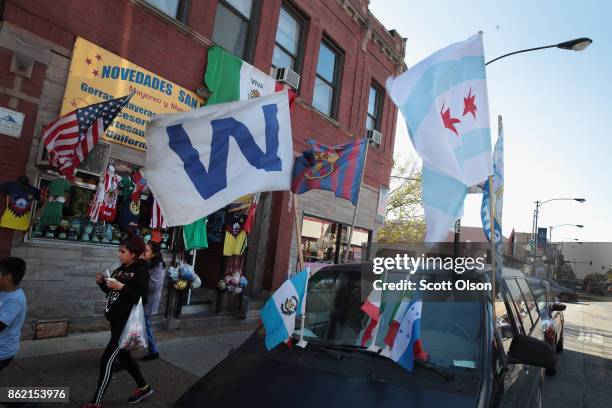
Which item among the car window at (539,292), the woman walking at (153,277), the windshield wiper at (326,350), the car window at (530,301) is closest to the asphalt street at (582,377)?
the car window at (539,292)

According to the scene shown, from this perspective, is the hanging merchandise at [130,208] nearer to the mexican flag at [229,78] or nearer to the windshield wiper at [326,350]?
the mexican flag at [229,78]

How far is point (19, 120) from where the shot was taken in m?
5.65

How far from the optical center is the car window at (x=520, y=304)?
394cm

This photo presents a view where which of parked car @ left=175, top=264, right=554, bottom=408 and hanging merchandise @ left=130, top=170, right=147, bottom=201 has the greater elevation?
hanging merchandise @ left=130, top=170, right=147, bottom=201

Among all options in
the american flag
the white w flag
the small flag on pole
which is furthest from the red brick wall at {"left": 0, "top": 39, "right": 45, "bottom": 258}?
the small flag on pole

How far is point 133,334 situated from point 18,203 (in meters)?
3.06

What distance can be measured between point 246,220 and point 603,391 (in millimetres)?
6809

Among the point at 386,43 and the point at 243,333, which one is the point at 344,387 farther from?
the point at 386,43

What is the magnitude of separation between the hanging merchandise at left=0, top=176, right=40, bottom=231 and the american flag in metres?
0.47

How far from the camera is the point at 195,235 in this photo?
7629 mm

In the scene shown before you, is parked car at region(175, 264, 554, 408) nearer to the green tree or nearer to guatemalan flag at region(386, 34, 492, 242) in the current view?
guatemalan flag at region(386, 34, 492, 242)

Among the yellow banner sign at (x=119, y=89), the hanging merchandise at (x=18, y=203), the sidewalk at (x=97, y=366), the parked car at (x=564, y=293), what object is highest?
the yellow banner sign at (x=119, y=89)

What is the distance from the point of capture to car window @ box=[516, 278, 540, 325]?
477 cm

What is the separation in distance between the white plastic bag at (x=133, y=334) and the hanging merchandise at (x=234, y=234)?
4.59m
